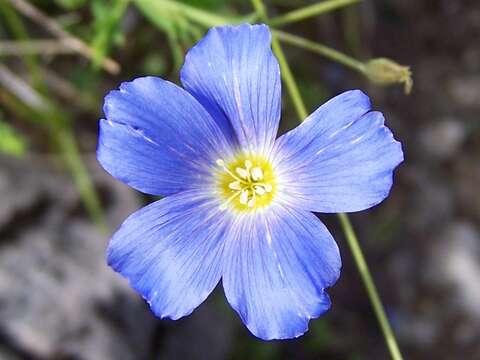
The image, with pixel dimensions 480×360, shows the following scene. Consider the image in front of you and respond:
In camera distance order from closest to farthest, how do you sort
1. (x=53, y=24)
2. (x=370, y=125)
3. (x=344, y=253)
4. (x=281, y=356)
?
(x=370, y=125) → (x=53, y=24) → (x=281, y=356) → (x=344, y=253)

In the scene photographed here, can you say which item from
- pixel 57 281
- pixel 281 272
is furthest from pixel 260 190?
pixel 57 281

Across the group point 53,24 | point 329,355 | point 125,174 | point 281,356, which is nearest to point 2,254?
point 53,24

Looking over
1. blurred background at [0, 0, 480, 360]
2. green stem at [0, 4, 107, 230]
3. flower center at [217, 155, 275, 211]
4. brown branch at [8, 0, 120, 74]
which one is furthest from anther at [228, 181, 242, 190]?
green stem at [0, 4, 107, 230]

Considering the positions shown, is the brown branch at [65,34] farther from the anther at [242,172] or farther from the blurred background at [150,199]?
the anther at [242,172]

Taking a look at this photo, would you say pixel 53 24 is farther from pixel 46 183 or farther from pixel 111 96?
pixel 111 96

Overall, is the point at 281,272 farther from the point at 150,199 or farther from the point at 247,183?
the point at 150,199

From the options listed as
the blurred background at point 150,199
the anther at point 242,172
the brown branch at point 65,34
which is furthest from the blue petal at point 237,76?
the brown branch at point 65,34
